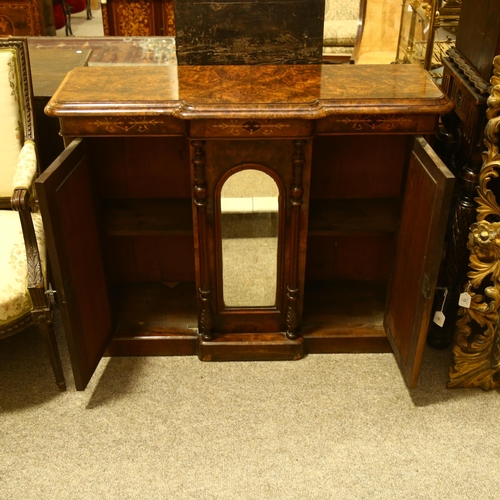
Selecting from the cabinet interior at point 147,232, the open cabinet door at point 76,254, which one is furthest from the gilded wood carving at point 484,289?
the open cabinet door at point 76,254

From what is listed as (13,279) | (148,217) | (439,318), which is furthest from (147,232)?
(439,318)

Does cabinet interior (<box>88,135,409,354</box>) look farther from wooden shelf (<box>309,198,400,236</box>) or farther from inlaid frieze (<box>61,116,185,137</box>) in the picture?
inlaid frieze (<box>61,116,185,137</box>)

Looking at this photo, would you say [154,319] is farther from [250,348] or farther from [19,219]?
[19,219]

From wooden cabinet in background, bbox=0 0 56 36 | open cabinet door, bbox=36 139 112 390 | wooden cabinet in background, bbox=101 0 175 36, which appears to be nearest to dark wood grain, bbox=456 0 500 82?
open cabinet door, bbox=36 139 112 390

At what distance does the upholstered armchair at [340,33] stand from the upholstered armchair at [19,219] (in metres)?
3.21

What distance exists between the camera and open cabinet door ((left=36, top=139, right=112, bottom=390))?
66.7 inches

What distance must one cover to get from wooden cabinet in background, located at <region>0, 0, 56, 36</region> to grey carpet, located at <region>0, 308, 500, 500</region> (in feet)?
11.2

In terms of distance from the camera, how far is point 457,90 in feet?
6.75

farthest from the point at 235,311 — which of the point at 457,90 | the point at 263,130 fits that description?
the point at 457,90

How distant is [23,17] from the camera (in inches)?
188

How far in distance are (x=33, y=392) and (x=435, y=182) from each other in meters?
1.49

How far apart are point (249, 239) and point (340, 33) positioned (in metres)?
3.28

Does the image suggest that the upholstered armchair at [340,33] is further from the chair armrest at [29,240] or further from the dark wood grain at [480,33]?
the chair armrest at [29,240]

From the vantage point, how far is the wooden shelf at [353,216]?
2.13m
